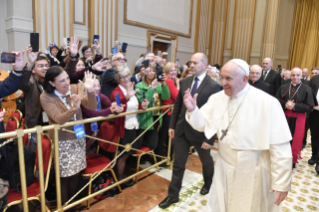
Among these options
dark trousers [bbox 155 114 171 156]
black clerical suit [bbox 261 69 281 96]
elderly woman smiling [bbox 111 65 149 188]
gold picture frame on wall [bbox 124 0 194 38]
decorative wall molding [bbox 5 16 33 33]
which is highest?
gold picture frame on wall [bbox 124 0 194 38]

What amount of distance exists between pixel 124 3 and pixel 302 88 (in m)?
5.60

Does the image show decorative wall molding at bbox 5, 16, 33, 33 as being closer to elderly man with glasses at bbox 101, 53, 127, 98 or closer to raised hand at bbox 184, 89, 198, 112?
elderly man with glasses at bbox 101, 53, 127, 98

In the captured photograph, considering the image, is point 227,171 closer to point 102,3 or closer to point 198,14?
point 102,3

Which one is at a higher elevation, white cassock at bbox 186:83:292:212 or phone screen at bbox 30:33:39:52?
phone screen at bbox 30:33:39:52

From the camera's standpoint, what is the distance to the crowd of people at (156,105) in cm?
172

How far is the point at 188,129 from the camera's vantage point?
2.56m

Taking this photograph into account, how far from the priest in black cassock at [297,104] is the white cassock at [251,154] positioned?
2353 millimetres

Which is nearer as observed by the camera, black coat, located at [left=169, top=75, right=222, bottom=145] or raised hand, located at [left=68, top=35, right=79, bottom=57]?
black coat, located at [left=169, top=75, right=222, bottom=145]

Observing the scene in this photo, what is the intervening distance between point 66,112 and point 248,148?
1.56m

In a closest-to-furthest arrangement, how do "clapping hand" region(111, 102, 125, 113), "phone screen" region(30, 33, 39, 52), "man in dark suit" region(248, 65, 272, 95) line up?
1. "phone screen" region(30, 33, 39, 52)
2. "clapping hand" region(111, 102, 125, 113)
3. "man in dark suit" region(248, 65, 272, 95)

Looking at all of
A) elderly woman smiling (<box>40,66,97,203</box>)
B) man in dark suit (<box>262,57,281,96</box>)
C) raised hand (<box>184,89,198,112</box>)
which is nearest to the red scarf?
man in dark suit (<box>262,57,281,96</box>)

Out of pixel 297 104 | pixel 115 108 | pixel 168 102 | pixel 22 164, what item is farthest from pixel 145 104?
pixel 297 104

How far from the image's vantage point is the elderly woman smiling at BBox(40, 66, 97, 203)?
2043 mm

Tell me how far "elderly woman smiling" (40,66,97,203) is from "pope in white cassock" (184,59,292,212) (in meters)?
1.07
